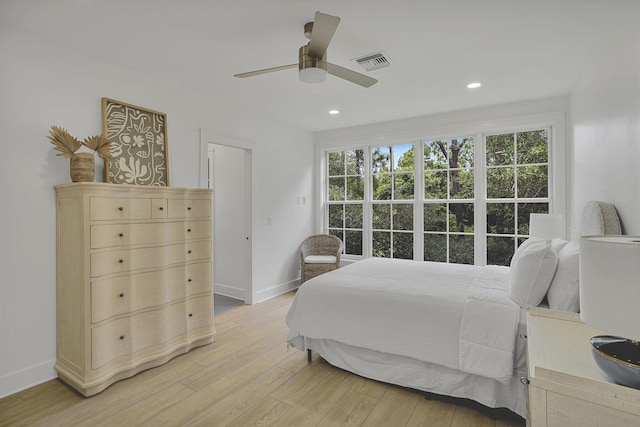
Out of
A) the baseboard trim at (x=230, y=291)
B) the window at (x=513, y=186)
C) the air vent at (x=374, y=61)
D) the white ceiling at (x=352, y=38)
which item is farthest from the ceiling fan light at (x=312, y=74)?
the baseboard trim at (x=230, y=291)

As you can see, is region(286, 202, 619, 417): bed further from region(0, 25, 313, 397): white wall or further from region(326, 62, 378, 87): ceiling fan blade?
region(0, 25, 313, 397): white wall

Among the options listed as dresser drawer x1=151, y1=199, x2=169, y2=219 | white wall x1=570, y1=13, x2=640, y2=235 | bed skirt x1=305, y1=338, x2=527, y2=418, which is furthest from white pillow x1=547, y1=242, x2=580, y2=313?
dresser drawer x1=151, y1=199, x2=169, y2=219

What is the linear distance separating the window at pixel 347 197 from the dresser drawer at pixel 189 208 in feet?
8.92

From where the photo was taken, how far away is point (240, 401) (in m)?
2.16

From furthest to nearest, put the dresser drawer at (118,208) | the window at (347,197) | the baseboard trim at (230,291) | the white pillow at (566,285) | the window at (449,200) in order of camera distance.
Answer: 1. the window at (347,197)
2. the baseboard trim at (230,291)
3. the window at (449,200)
4. the dresser drawer at (118,208)
5. the white pillow at (566,285)

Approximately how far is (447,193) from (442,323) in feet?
9.30

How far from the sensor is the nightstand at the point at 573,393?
37.8 inches

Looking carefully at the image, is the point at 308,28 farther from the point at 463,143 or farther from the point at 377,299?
the point at 463,143

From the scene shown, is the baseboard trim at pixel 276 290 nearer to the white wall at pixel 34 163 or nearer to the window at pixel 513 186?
the white wall at pixel 34 163

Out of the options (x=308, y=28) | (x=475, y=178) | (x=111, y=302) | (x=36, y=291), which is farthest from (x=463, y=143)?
(x=36, y=291)

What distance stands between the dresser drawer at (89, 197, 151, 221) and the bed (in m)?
1.44

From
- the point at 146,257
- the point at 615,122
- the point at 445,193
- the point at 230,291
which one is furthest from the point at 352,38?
the point at 230,291

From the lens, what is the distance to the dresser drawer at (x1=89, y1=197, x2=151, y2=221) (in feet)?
7.40

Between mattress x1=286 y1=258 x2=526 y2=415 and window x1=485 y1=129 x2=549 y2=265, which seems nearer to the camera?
mattress x1=286 y1=258 x2=526 y2=415
